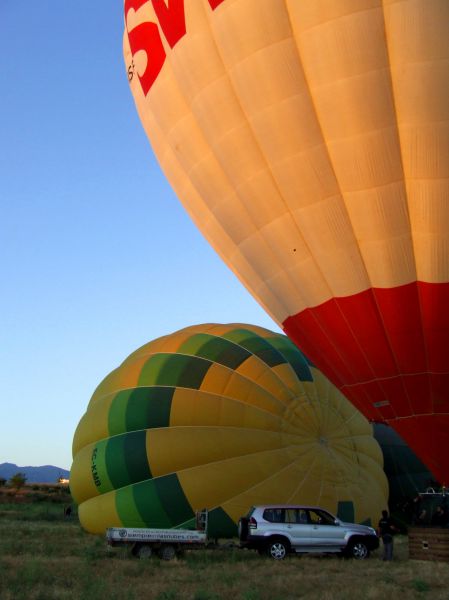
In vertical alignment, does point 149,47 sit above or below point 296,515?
above

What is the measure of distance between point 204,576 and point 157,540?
2395 mm

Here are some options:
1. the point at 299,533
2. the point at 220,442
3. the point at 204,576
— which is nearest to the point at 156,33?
the point at 220,442

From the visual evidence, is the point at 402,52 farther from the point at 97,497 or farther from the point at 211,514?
the point at 97,497

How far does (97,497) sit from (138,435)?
199 cm

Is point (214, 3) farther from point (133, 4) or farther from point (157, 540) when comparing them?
point (157, 540)

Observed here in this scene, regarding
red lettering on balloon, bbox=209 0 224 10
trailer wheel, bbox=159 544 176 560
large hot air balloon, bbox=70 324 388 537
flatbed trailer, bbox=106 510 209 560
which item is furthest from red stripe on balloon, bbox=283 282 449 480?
red lettering on balloon, bbox=209 0 224 10

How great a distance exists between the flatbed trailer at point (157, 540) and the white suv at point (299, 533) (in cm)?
87

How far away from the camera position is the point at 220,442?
15164 mm

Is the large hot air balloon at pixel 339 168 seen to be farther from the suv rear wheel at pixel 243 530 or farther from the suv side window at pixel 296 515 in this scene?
the suv rear wheel at pixel 243 530

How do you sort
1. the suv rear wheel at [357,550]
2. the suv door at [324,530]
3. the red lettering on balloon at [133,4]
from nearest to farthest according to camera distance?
the red lettering on balloon at [133,4], the suv door at [324,530], the suv rear wheel at [357,550]

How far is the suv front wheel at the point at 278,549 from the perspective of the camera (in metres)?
13.4

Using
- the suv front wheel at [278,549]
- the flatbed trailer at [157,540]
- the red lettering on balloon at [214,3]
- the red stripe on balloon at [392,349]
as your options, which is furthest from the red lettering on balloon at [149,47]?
the suv front wheel at [278,549]

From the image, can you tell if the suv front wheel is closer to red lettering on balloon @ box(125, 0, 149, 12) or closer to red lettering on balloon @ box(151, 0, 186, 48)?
red lettering on balloon @ box(151, 0, 186, 48)

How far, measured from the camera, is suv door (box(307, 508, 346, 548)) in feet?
44.8
